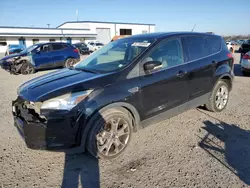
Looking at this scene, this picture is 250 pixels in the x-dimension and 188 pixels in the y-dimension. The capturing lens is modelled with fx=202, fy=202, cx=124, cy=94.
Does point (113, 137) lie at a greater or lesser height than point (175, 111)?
lesser

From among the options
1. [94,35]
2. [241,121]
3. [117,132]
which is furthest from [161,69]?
[94,35]

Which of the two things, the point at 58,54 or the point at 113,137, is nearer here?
the point at 113,137

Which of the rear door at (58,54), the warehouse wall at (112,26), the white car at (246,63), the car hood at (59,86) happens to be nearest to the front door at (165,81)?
the car hood at (59,86)

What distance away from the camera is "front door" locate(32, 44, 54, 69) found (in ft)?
36.4

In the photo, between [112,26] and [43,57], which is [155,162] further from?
[112,26]

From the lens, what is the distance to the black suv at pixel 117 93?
2.64 metres

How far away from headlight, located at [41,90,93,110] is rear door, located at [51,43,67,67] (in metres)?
9.86

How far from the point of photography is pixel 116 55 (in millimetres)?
3805

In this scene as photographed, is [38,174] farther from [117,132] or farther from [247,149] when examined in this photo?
[247,149]

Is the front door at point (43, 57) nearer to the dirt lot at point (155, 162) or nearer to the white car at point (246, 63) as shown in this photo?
the dirt lot at point (155, 162)

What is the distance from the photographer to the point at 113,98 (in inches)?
112

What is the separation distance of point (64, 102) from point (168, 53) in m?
2.03

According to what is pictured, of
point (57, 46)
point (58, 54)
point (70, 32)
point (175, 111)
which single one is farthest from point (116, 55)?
point (70, 32)

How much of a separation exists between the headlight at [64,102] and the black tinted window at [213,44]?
3119mm
